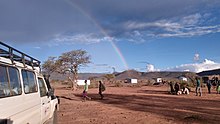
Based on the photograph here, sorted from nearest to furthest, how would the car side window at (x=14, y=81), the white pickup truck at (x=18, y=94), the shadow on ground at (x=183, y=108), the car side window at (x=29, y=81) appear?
1. the white pickup truck at (x=18, y=94)
2. the car side window at (x=14, y=81)
3. the car side window at (x=29, y=81)
4. the shadow on ground at (x=183, y=108)

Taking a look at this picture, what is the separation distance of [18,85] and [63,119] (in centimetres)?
830

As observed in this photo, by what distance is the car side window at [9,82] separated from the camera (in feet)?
16.8

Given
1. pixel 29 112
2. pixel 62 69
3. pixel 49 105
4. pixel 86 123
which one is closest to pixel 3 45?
pixel 29 112

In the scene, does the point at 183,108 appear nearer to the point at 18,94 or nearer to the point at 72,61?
the point at 18,94

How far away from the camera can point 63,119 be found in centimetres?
1414

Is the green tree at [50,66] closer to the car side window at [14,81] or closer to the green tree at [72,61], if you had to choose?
the green tree at [72,61]

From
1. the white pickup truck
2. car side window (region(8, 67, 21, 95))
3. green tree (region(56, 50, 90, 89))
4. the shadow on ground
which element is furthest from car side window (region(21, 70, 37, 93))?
green tree (region(56, 50, 90, 89))

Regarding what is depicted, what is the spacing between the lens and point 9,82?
18.3 feet

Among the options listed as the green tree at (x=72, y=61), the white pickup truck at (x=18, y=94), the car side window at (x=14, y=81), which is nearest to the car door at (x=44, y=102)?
the white pickup truck at (x=18, y=94)

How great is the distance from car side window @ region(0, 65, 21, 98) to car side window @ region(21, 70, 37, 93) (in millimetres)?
550

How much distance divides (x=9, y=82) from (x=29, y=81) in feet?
6.14

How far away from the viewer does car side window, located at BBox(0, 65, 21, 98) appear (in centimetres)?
513

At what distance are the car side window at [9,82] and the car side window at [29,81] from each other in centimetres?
55

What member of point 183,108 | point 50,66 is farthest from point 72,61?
point 183,108
